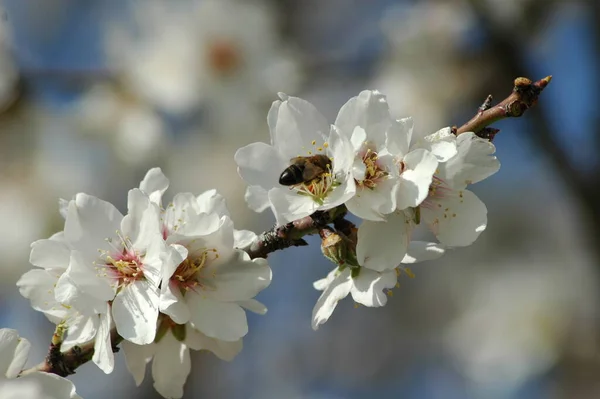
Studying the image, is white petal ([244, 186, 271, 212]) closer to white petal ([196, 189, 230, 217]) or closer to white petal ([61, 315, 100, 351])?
white petal ([196, 189, 230, 217])

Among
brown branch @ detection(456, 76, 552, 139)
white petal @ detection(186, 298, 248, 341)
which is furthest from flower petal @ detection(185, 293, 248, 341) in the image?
brown branch @ detection(456, 76, 552, 139)

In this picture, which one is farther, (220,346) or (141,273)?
(220,346)

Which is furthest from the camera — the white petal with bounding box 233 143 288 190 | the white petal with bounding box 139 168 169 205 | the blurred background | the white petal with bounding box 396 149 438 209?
the blurred background

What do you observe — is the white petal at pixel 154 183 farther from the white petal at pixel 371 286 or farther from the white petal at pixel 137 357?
the white petal at pixel 371 286

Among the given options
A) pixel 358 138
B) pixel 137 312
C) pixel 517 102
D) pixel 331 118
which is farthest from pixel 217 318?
pixel 331 118

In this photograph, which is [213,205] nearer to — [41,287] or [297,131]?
[297,131]

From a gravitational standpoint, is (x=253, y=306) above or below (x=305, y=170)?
below

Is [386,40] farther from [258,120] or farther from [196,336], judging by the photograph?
[196,336]
